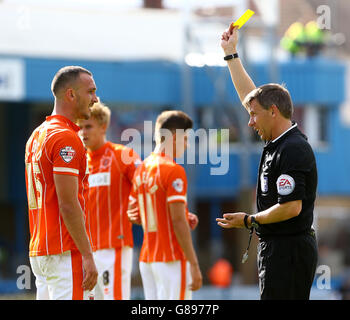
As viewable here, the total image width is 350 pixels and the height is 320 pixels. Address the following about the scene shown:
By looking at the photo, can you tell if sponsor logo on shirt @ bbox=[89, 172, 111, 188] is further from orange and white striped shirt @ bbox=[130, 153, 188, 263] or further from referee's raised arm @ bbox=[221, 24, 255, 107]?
referee's raised arm @ bbox=[221, 24, 255, 107]

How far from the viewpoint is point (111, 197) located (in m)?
7.54

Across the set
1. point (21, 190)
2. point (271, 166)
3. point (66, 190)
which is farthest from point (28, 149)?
point (21, 190)

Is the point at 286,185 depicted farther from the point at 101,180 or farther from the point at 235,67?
the point at 101,180

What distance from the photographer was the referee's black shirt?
17.4 feet

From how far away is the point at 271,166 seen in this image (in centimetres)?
546

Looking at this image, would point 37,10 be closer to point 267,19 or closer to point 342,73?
point 267,19

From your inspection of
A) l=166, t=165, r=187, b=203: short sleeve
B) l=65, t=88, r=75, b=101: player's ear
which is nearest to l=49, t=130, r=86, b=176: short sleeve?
l=65, t=88, r=75, b=101: player's ear

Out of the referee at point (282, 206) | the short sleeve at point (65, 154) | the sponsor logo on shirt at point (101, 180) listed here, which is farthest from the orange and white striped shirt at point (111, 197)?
the referee at point (282, 206)

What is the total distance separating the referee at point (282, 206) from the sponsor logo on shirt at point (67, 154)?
1.06 metres

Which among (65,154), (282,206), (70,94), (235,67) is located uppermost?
(235,67)

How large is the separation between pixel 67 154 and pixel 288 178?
1.46m

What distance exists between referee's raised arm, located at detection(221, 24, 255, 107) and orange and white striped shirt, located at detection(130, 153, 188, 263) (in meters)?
1.18

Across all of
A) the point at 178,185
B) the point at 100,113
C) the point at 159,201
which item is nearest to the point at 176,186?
the point at 178,185
